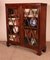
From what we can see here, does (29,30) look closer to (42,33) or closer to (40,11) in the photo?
(42,33)

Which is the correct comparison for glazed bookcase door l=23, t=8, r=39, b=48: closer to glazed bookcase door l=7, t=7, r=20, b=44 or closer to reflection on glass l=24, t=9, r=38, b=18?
reflection on glass l=24, t=9, r=38, b=18

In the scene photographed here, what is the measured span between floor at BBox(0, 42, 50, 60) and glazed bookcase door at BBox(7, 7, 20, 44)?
0.17m

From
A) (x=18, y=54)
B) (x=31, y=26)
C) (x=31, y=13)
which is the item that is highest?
(x=31, y=13)

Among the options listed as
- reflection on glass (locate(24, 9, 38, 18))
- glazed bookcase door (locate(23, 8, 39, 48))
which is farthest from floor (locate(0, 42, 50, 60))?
reflection on glass (locate(24, 9, 38, 18))

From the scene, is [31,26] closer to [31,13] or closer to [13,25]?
[31,13]

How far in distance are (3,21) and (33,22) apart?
1092mm

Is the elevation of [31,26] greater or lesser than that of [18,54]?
greater

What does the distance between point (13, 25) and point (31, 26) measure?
450 mm

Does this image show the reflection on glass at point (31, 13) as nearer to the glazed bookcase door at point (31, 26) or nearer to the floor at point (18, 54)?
the glazed bookcase door at point (31, 26)

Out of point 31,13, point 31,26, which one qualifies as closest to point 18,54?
point 31,26

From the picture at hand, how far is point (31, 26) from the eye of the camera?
2.83 metres

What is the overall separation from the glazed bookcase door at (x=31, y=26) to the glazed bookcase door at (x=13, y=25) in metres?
0.18

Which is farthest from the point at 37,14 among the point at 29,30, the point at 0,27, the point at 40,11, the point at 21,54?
the point at 0,27

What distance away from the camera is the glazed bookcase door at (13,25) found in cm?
300
